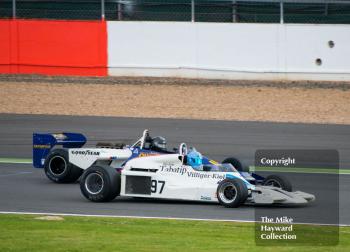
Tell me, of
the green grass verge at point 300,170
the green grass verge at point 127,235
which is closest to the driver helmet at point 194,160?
the green grass verge at point 127,235

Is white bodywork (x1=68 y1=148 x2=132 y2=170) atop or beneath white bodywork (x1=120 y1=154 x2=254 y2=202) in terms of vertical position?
atop

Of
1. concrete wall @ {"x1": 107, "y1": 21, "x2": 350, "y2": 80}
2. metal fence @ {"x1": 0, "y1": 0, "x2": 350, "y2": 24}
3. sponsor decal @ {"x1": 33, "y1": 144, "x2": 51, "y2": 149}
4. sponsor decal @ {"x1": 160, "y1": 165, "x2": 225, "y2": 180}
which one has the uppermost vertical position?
metal fence @ {"x1": 0, "y1": 0, "x2": 350, "y2": 24}

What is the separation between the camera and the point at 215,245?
12.2m

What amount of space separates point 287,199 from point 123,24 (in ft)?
50.9

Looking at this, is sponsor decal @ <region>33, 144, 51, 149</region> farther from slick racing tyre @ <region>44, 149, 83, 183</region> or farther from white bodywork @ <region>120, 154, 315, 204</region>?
white bodywork @ <region>120, 154, 315, 204</region>

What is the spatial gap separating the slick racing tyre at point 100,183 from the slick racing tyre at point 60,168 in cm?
156

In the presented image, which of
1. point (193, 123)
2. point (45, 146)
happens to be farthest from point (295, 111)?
point (45, 146)

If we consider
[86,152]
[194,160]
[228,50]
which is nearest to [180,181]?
[194,160]

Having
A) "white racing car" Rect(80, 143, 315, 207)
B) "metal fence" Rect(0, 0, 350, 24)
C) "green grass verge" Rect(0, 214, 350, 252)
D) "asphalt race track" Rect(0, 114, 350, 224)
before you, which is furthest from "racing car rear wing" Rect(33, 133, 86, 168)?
"metal fence" Rect(0, 0, 350, 24)

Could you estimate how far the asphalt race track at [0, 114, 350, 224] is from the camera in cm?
1504

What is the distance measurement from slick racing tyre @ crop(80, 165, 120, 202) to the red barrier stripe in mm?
13841

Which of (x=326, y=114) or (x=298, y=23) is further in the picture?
(x=298, y=23)

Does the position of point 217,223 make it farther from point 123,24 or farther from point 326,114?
point 123,24

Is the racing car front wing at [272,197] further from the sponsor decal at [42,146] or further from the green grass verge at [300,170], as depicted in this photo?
the sponsor decal at [42,146]
